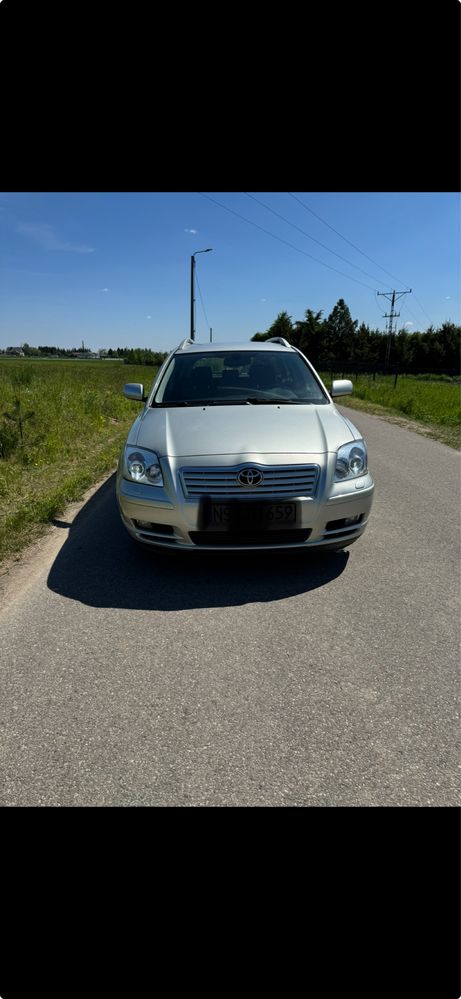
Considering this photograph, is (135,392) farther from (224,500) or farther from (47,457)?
(47,457)

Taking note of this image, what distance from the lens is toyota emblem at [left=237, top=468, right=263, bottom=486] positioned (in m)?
3.19

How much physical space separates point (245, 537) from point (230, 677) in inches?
39.1

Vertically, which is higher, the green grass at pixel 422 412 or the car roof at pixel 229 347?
the car roof at pixel 229 347

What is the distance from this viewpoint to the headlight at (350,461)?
3436mm

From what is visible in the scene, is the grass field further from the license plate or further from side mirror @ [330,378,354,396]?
side mirror @ [330,378,354,396]

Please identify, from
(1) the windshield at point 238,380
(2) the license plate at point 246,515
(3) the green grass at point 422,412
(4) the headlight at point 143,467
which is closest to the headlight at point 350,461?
(2) the license plate at point 246,515

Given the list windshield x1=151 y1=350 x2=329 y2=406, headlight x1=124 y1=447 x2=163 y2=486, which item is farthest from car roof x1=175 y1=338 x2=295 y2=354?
headlight x1=124 y1=447 x2=163 y2=486

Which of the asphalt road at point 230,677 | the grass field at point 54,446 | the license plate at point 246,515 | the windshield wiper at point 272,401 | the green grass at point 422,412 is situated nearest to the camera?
the asphalt road at point 230,677

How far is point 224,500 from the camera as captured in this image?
3166 millimetres

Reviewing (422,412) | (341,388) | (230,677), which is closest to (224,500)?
(230,677)

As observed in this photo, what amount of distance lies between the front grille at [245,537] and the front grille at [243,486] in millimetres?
243

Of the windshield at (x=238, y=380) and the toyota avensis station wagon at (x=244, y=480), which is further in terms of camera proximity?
the windshield at (x=238, y=380)

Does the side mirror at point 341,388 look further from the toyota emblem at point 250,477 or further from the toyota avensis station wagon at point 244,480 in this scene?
the toyota emblem at point 250,477

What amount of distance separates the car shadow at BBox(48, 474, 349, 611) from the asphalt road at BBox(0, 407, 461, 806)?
2 centimetres
